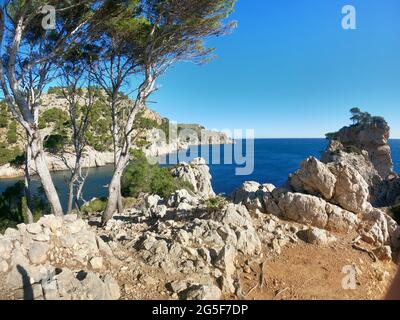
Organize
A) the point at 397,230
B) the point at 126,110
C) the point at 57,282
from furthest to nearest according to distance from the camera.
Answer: the point at 126,110
the point at 397,230
the point at 57,282

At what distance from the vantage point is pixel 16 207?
500 inches

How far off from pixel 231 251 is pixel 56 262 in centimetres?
326

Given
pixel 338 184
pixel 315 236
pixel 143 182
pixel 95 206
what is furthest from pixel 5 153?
pixel 315 236

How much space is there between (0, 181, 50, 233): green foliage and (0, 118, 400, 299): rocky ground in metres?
5.36

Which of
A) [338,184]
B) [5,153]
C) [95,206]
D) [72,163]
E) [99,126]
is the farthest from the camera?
[72,163]

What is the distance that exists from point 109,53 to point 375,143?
40230 mm

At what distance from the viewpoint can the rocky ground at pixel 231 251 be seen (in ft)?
15.6

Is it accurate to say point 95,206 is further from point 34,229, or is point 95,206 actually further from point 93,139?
point 93,139

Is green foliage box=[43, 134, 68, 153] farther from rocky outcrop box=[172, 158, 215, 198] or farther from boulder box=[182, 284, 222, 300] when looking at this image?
rocky outcrop box=[172, 158, 215, 198]

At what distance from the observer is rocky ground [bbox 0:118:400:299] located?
475cm

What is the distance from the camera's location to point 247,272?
5.85 meters

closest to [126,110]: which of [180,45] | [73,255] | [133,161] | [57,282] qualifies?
[180,45]
